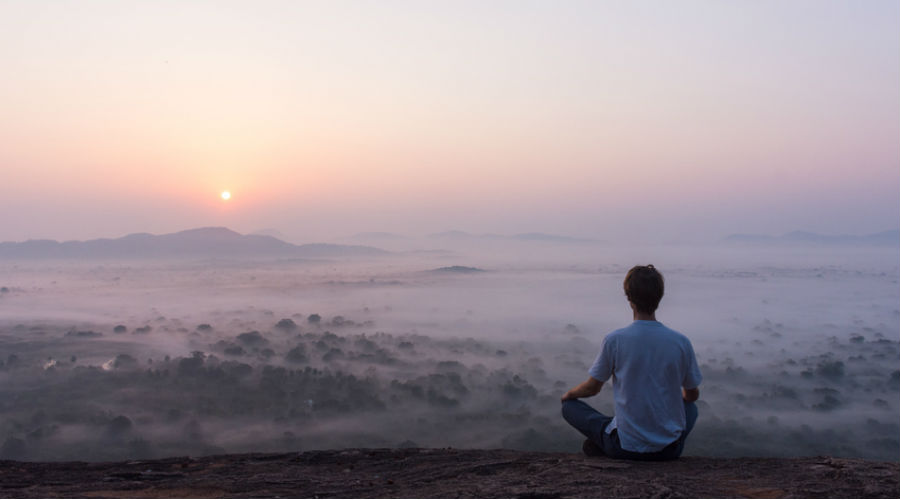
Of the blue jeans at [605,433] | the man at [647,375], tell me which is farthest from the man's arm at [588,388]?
the blue jeans at [605,433]

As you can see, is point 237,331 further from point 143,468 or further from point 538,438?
point 143,468

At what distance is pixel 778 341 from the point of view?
2722cm

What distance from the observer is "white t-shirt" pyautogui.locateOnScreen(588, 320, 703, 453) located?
445cm

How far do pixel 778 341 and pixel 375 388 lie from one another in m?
A: 21.0

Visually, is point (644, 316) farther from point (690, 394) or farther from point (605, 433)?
point (605, 433)

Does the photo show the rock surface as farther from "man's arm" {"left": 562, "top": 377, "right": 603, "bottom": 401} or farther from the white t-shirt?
"man's arm" {"left": 562, "top": 377, "right": 603, "bottom": 401}

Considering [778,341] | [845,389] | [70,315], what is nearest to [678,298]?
[778,341]

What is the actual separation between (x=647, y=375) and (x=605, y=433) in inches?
35.5

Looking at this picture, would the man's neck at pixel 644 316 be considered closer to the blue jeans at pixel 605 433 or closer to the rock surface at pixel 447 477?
the blue jeans at pixel 605 433

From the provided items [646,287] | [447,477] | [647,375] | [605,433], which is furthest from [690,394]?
[447,477]

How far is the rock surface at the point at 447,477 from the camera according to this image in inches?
174

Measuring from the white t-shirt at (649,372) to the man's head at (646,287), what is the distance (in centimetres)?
14

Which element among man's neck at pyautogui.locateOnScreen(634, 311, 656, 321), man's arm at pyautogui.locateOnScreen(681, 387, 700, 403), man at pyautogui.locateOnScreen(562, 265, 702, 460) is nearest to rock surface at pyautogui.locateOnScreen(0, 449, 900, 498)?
man at pyautogui.locateOnScreen(562, 265, 702, 460)

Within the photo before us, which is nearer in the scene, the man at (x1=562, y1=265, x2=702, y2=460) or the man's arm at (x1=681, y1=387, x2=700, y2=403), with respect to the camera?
the man at (x1=562, y1=265, x2=702, y2=460)
